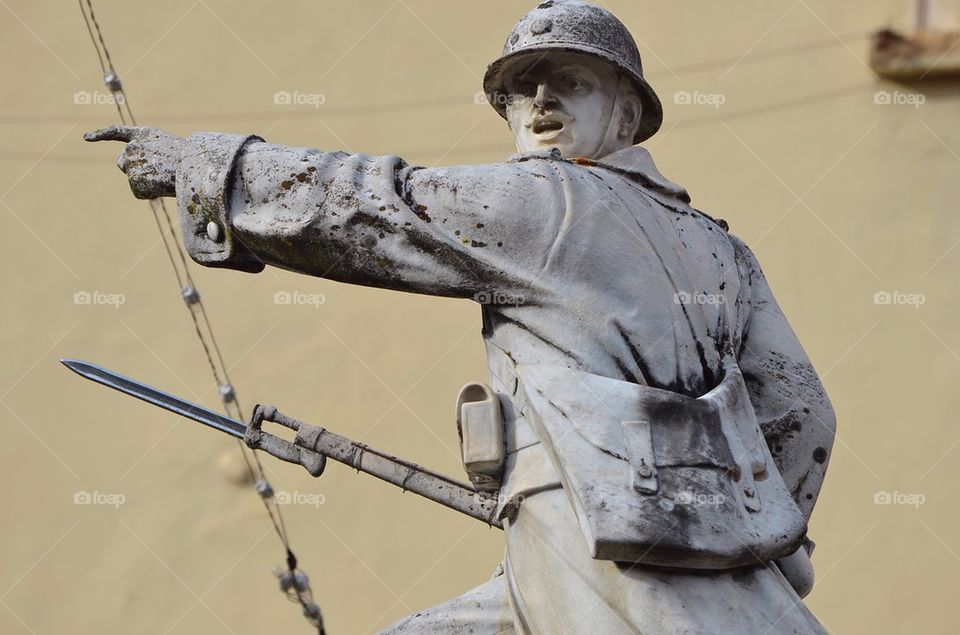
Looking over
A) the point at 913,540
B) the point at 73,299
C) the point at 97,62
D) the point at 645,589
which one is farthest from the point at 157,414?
the point at 645,589

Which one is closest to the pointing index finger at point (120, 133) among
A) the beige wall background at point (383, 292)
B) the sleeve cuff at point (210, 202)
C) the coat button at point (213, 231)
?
the sleeve cuff at point (210, 202)

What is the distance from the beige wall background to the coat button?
361 cm

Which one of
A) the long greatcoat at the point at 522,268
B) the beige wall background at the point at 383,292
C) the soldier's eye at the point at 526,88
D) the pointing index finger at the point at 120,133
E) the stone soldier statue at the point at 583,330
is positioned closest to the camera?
the stone soldier statue at the point at 583,330

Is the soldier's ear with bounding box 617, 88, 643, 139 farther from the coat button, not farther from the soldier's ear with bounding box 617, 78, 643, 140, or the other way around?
the coat button

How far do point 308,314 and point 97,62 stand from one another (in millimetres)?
1416

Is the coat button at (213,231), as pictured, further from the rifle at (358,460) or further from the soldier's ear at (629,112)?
the soldier's ear at (629,112)

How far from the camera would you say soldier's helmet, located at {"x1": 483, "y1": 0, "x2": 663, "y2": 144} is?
4.14 m

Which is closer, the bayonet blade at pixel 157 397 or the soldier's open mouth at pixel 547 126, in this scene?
the soldier's open mouth at pixel 547 126

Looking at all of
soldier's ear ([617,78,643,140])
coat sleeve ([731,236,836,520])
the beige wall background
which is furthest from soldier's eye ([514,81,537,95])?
the beige wall background

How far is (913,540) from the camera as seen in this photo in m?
7.64

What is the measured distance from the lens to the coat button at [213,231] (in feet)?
12.8

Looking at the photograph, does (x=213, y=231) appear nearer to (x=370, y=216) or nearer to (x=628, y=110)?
(x=370, y=216)

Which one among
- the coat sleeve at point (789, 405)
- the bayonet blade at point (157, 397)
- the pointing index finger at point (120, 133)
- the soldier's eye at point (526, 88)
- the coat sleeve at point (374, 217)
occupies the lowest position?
the coat sleeve at point (789, 405)

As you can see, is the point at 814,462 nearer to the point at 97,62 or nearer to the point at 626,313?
the point at 626,313
